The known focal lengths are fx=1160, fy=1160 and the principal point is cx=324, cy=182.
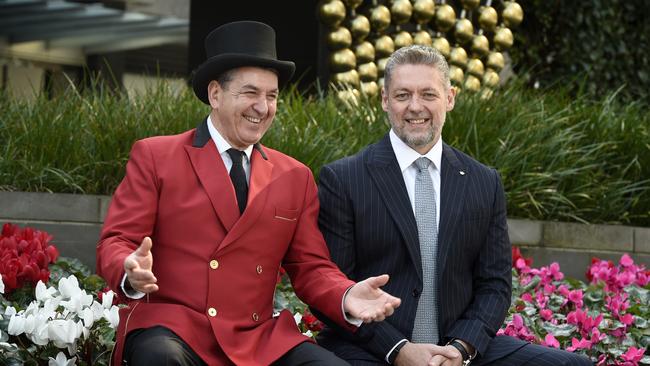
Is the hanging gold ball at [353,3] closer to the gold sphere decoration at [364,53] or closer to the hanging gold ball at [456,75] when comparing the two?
the gold sphere decoration at [364,53]

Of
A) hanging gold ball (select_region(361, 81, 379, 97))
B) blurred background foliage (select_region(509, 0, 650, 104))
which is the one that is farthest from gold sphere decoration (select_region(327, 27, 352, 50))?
blurred background foliage (select_region(509, 0, 650, 104))

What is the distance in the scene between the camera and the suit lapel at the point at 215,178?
4129 millimetres

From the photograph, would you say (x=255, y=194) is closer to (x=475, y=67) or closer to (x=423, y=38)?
(x=423, y=38)

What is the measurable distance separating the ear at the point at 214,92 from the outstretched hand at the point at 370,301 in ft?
2.85

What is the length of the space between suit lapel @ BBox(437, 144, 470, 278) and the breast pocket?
1.80 ft

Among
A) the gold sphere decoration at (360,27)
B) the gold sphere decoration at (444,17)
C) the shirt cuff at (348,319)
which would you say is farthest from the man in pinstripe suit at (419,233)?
the gold sphere decoration at (444,17)

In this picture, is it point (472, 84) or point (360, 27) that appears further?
point (360, 27)

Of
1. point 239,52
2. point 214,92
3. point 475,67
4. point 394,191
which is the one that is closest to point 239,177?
point 214,92

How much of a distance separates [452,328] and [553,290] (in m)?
1.97

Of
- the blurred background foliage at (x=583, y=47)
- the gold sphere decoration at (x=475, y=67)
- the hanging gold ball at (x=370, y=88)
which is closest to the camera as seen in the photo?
the hanging gold ball at (x=370, y=88)

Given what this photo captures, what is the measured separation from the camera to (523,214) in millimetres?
7258

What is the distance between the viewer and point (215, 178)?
4.18 meters

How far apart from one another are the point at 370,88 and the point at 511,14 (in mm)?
1723

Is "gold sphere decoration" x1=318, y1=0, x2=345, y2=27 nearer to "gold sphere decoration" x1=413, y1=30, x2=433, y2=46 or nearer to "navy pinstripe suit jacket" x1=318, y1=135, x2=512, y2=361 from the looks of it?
"gold sphere decoration" x1=413, y1=30, x2=433, y2=46
